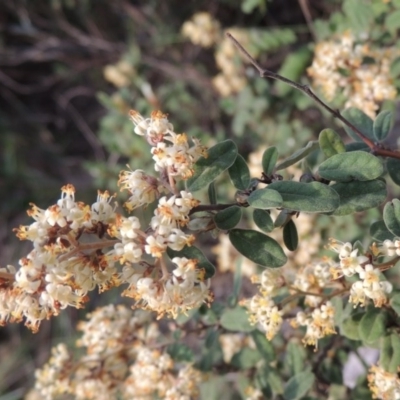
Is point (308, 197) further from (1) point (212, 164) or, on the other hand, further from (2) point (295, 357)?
(2) point (295, 357)

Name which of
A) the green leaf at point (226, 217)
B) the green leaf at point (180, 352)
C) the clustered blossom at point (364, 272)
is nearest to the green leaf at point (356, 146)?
the clustered blossom at point (364, 272)

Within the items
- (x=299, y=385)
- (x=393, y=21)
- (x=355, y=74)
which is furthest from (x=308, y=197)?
(x=393, y=21)

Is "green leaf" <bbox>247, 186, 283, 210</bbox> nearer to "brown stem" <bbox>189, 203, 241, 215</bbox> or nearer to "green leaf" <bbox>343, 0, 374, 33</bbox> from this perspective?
"brown stem" <bbox>189, 203, 241, 215</bbox>

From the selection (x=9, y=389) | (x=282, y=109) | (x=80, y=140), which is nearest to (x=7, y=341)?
(x=9, y=389)

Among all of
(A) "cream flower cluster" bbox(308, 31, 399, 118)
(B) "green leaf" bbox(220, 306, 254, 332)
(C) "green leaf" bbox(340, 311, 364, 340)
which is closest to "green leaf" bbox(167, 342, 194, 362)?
(B) "green leaf" bbox(220, 306, 254, 332)

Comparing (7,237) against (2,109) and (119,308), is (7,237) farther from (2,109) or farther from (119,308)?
(119,308)
